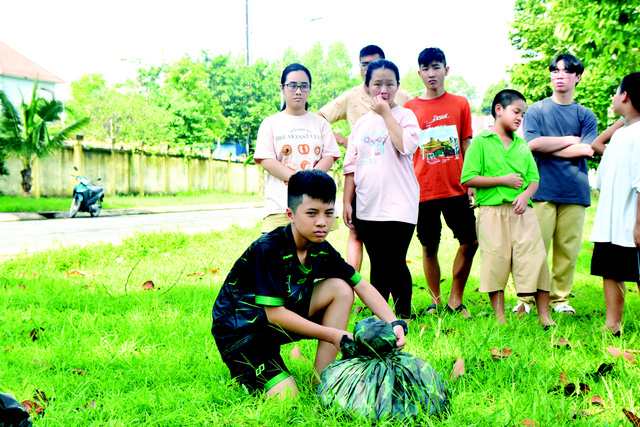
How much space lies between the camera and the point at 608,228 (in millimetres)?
3480

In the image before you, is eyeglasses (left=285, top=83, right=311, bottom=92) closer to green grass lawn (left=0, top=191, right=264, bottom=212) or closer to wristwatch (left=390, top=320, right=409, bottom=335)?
wristwatch (left=390, top=320, right=409, bottom=335)

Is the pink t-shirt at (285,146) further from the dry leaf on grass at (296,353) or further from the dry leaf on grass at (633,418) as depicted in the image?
the dry leaf on grass at (633,418)

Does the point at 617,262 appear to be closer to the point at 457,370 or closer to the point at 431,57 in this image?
the point at 457,370

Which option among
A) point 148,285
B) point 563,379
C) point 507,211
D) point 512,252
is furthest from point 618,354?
point 148,285

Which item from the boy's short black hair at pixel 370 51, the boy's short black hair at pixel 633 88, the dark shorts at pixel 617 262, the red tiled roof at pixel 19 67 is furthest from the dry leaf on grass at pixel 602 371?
the red tiled roof at pixel 19 67

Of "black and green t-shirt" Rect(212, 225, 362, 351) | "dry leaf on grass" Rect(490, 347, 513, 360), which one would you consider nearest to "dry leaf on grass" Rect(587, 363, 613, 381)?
"dry leaf on grass" Rect(490, 347, 513, 360)

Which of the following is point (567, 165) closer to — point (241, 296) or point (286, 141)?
point (286, 141)

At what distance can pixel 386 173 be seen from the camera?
3617mm

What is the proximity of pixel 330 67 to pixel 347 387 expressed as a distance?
184 feet

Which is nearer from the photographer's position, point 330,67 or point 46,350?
point 46,350

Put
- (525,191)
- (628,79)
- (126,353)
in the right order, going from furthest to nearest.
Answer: (525,191), (628,79), (126,353)

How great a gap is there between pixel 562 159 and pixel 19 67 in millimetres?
39589

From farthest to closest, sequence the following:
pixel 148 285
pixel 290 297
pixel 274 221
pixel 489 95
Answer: pixel 489 95 → pixel 148 285 → pixel 274 221 → pixel 290 297

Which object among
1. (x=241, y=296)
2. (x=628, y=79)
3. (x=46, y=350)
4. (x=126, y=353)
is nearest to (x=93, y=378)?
(x=126, y=353)
